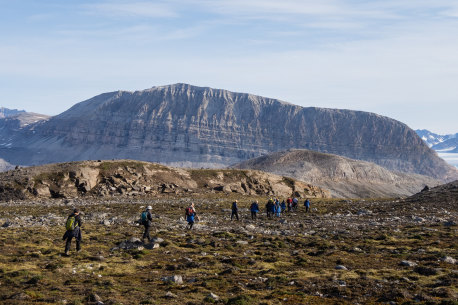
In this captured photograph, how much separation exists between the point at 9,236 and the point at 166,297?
66.2ft

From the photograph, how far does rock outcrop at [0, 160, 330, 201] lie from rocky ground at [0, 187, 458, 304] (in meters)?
43.5

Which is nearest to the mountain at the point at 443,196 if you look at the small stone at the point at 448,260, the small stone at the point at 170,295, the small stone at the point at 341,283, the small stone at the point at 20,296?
the small stone at the point at 448,260

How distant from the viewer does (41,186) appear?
8369cm

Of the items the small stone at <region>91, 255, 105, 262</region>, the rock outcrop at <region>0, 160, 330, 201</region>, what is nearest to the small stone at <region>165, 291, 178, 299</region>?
the small stone at <region>91, 255, 105, 262</region>

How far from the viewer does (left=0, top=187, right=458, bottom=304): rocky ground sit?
1858cm

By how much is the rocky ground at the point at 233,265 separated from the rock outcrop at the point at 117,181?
43.5m

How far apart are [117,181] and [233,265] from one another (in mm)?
71335

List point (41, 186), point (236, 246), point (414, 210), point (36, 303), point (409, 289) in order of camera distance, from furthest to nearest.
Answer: point (41, 186) → point (414, 210) → point (236, 246) → point (409, 289) → point (36, 303)

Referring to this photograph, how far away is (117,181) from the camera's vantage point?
9294 centimetres

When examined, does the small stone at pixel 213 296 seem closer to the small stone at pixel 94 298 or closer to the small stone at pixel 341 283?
the small stone at pixel 94 298

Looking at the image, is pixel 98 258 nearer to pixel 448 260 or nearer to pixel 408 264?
pixel 408 264

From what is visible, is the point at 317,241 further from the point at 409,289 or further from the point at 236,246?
the point at 409,289

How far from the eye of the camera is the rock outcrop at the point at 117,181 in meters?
83.9

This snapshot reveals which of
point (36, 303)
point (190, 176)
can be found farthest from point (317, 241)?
point (190, 176)
